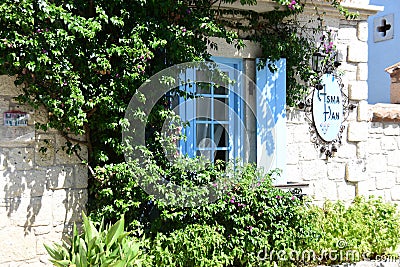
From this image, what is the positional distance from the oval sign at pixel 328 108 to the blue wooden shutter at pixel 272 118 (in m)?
0.64

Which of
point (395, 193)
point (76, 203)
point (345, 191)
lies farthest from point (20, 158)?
point (395, 193)

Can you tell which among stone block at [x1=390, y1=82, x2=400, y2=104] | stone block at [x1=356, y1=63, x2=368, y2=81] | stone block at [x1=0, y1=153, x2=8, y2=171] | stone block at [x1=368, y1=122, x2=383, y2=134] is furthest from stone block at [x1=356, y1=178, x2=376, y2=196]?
stone block at [x1=0, y1=153, x2=8, y2=171]

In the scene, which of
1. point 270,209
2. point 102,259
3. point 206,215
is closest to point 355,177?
point 270,209

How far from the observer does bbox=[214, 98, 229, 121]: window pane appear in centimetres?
677

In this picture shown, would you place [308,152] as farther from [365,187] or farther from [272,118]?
[365,187]

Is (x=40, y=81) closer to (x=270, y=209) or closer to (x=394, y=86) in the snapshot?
(x=270, y=209)

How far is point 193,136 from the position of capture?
6.55 m

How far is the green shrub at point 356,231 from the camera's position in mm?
6457

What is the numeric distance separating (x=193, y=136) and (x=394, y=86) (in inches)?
161

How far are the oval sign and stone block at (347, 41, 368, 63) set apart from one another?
447mm

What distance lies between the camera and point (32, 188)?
5.50 m

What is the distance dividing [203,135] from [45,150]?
1917 millimetres

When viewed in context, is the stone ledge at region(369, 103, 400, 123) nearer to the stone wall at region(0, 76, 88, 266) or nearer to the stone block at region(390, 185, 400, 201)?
the stone block at region(390, 185, 400, 201)

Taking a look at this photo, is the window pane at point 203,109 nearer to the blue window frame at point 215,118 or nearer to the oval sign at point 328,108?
the blue window frame at point 215,118
